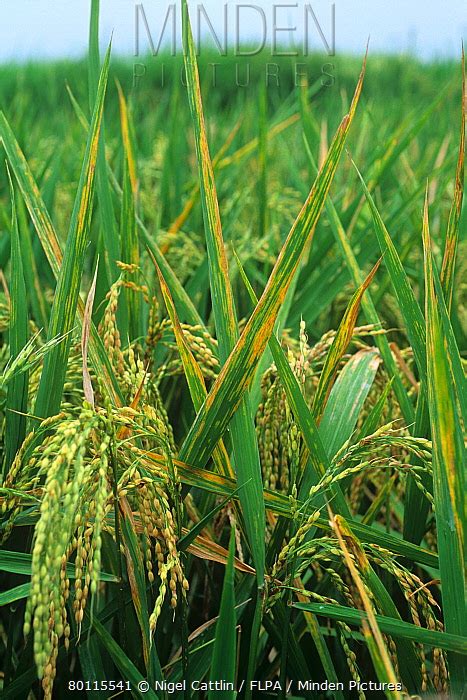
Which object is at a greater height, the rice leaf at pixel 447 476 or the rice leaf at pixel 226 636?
the rice leaf at pixel 447 476

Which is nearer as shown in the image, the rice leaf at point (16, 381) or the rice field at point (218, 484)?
the rice field at point (218, 484)

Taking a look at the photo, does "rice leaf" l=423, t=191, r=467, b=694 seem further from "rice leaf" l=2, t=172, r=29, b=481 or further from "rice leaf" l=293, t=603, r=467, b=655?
"rice leaf" l=2, t=172, r=29, b=481

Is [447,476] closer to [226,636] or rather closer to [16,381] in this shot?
[226,636]

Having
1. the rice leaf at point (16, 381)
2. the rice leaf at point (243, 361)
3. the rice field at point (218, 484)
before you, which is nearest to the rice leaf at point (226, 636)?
the rice field at point (218, 484)

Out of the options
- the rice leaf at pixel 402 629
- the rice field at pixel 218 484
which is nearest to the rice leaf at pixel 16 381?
the rice field at pixel 218 484

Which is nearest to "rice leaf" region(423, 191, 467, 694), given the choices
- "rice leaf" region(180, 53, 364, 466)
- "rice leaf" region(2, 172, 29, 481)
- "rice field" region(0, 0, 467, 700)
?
"rice field" region(0, 0, 467, 700)

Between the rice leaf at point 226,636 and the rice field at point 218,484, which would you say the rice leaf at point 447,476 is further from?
the rice leaf at point 226,636

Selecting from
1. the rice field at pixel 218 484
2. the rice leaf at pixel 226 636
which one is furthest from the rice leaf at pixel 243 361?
the rice leaf at pixel 226 636

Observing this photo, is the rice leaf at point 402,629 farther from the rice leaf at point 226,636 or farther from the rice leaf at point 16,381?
the rice leaf at point 16,381

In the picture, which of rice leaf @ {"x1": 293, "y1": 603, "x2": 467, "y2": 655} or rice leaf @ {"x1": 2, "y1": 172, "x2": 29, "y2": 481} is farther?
rice leaf @ {"x1": 2, "y1": 172, "x2": 29, "y2": 481}

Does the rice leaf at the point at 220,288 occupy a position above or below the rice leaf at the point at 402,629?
above

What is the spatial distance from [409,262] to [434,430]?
876mm

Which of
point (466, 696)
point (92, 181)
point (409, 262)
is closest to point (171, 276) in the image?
point (92, 181)

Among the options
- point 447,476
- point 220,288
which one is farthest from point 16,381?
point 447,476
